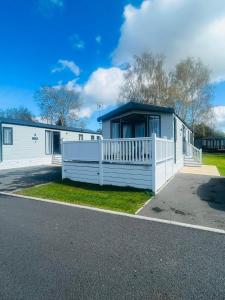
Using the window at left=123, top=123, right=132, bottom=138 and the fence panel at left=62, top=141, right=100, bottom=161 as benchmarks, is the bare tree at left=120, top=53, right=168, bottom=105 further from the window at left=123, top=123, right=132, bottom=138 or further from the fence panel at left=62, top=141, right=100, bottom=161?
the fence panel at left=62, top=141, right=100, bottom=161

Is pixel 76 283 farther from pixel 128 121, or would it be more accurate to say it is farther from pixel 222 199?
pixel 128 121

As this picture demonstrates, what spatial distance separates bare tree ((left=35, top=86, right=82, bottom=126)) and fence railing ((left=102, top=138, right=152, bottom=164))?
32.1m

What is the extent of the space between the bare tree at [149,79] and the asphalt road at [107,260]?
26.7 meters

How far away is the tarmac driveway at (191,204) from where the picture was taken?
16.4 ft

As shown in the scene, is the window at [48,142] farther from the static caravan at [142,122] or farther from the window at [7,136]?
the static caravan at [142,122]

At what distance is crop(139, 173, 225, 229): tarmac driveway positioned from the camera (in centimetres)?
500

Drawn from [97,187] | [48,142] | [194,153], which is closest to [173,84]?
[194,153]

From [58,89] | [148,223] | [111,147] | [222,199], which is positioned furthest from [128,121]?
[58,89]

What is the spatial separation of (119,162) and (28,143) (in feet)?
36.2

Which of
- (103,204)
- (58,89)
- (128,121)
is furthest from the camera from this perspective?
(58,89)

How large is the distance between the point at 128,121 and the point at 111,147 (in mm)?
5281

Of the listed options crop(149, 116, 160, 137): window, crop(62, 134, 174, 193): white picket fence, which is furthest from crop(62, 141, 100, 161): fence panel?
crop(149, 116, 160, 137): window

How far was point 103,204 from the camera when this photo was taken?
621 cm

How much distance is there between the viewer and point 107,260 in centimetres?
317
